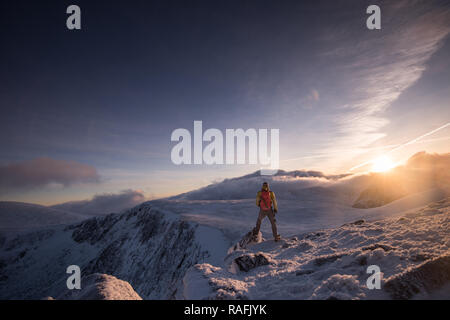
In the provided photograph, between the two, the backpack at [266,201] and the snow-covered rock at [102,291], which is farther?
the backpack at [266,201]

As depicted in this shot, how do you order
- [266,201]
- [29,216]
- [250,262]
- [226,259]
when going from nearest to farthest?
[250,262] < [226,259] < [266,201] < [29,216]

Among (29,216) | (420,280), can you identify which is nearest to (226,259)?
(420,280)

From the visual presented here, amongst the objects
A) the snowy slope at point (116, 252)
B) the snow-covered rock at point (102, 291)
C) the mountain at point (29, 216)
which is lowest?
the mountain at point (29, 216)

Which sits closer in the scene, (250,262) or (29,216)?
(250,262)

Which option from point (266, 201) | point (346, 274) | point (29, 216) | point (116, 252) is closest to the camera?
point (346, 274)

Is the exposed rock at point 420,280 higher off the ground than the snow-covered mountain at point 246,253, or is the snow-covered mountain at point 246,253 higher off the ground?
the exposed rock at point 420,280

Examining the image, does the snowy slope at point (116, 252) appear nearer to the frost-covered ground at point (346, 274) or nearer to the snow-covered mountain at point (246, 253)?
the snow-covered mountain at point (246, 253)

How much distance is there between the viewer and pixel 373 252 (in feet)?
16.2

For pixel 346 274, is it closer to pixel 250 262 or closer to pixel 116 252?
pixel 250 262

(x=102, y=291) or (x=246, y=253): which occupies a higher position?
(x=102, y=291)

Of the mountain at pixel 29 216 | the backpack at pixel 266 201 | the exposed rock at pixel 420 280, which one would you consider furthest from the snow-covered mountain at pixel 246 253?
the mountain at pixel 29 216
